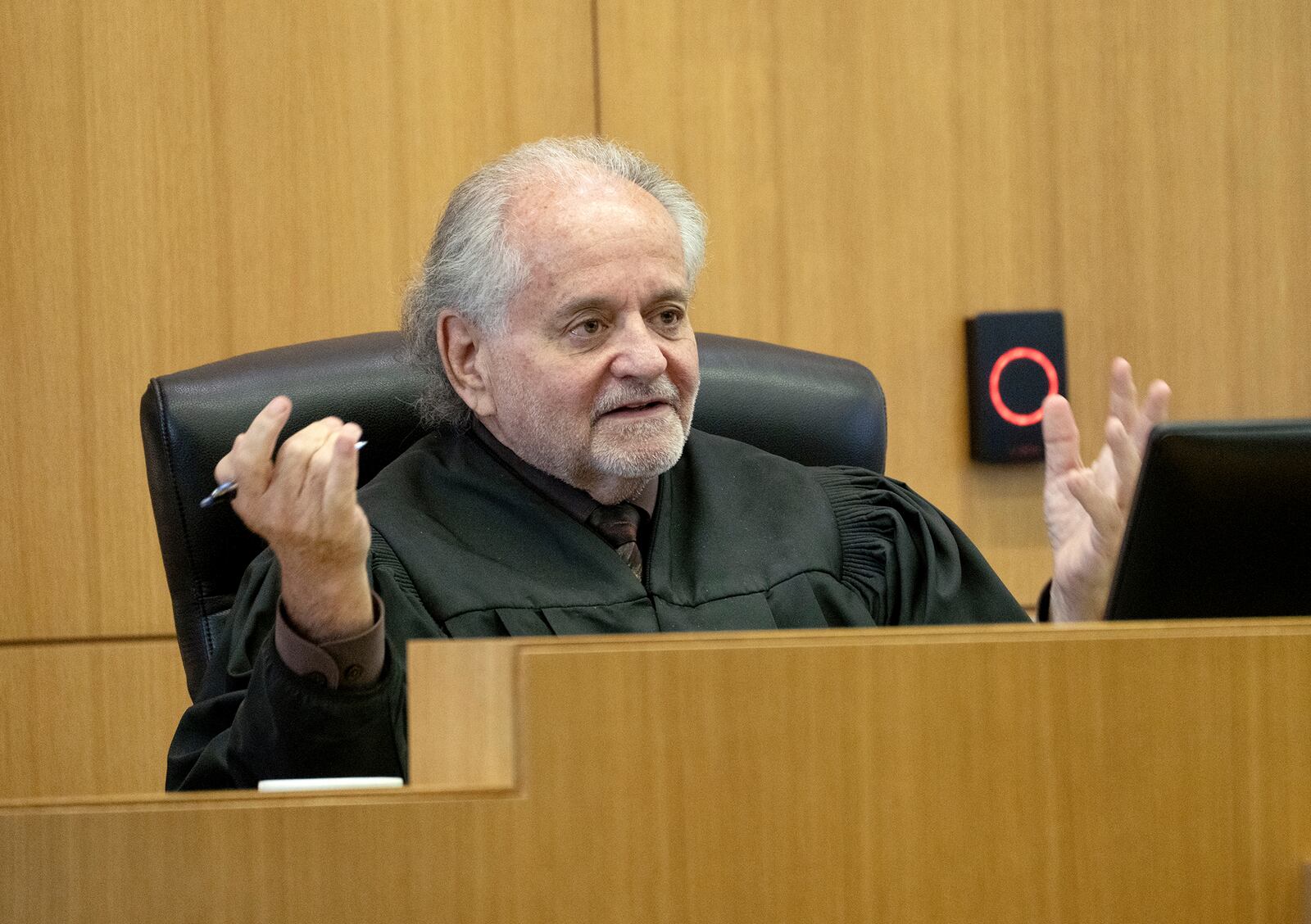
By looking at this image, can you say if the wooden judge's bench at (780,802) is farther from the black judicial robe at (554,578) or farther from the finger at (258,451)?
the black judicial robe at (554,578)

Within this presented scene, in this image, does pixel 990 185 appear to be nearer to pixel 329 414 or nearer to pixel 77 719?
pixel 329 414

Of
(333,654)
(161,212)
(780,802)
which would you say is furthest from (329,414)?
(780,802)

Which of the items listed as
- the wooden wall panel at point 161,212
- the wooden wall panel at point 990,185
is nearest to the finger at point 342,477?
the wooden wall panel at point 161,212

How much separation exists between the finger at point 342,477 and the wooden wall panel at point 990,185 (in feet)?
4.47

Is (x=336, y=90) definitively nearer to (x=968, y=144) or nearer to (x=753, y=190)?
(x=753, y=190)

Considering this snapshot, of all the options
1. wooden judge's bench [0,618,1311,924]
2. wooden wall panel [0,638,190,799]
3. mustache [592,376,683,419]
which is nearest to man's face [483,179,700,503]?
mustache [592,376,683,419]

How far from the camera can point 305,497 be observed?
1.08 metres

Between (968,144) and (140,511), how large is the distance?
147cm

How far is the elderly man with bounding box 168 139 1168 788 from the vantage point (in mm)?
1437

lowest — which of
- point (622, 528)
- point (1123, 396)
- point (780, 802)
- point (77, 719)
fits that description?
point (77, 719)

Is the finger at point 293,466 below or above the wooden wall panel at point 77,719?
above

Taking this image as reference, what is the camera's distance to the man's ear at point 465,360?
5.42 ft

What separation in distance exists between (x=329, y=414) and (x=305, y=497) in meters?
0.49

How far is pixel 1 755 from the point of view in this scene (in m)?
2.24
